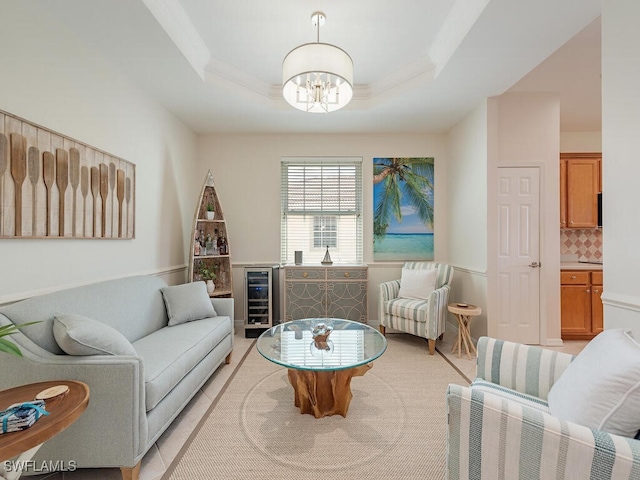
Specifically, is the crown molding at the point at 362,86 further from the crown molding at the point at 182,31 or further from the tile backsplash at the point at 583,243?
the tile backsplash at the point at 583,243

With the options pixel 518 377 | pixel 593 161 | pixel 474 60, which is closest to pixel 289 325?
pixel 518 377

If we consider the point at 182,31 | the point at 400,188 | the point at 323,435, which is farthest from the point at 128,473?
the point at 400,188

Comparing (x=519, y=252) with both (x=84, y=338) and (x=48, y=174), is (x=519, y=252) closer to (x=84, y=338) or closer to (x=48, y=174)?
(x=84, y=338)

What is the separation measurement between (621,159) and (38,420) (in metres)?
3.01

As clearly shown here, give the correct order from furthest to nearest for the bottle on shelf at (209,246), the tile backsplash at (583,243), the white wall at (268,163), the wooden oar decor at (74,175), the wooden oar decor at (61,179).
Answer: the white wall at (268,163), the tile backsplash at (583,243), the bottle on shelf at (209,246), the wooden oar decor at (74,175), the wooden oar decor at (61,179)

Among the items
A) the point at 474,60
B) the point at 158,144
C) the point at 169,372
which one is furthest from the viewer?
the point at 158,144

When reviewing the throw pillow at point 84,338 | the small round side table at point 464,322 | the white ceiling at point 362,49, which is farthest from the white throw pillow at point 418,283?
the throw pillow at point 84,338

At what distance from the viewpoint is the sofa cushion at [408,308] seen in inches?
131

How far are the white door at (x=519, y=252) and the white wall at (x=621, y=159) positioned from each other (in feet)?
5.47

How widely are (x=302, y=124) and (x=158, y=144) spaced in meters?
1.75

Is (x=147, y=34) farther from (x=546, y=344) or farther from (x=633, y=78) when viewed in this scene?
(x=546, y=344)

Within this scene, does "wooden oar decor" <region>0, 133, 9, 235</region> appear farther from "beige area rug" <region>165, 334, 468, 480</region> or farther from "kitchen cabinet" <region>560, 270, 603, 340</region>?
"kitchen cabinet" <region>560, 270, 603, 340</region>

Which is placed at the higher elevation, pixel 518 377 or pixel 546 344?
pixel 518 377

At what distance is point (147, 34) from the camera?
2242mm
